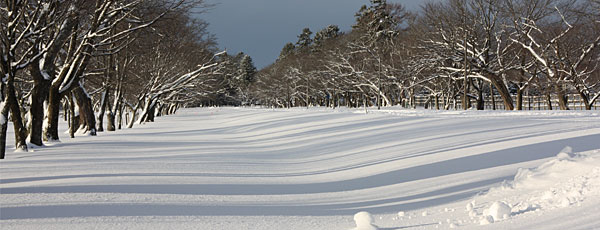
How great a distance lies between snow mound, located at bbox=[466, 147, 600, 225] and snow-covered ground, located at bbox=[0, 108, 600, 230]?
0.06ft

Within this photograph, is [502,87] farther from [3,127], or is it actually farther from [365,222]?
[3,127]

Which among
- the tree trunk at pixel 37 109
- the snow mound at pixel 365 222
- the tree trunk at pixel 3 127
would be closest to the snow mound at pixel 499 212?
the snow mound at pixel 365 222

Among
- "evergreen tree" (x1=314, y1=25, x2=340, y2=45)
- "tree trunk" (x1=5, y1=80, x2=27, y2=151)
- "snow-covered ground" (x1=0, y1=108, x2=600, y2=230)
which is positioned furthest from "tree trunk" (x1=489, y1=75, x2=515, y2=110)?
"evergreen tree" (x1=314, y1=25, x2=340, y2=45)

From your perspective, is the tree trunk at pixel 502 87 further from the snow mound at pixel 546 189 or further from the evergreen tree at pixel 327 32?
the evergreen tree at pixel 327 32

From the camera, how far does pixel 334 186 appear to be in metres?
7.97

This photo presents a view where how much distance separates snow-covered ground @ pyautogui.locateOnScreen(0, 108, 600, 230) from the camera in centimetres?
505

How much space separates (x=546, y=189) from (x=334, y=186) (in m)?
3.51

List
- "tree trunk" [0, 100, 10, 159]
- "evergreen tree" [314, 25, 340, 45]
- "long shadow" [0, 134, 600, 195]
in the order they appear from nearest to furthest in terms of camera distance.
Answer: "long shadow" [0, 134, 600, 195] → "tree trunk" [0, 100, 10, 159] → "evergreen tree" [314, 25, 340, 45]

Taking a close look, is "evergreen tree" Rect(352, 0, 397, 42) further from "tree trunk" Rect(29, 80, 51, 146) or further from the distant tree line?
"tree trunk" Rect(29, 80, 51, 146)

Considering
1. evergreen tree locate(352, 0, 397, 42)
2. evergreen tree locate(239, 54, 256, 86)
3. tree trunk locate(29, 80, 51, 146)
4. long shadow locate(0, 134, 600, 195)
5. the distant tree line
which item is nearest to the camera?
long shadow locate(0, 134, 600, 195)

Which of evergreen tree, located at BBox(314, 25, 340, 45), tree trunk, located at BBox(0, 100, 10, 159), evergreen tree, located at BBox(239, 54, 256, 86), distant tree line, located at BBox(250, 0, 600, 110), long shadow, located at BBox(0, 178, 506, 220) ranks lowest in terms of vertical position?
long shadow, located at BBox(0, 178, 506, 220)

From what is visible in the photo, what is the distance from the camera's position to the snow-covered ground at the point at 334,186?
505 cm

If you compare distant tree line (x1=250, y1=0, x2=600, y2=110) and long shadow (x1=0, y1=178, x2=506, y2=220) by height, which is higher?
distant tree line (x1=250, y1=0, x2=600, y2=110)

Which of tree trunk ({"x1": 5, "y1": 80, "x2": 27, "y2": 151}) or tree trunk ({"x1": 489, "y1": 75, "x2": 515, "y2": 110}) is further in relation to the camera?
tree trunk ({"x1": 489, "y1": 75, "x2": 515, "y2": 110})
